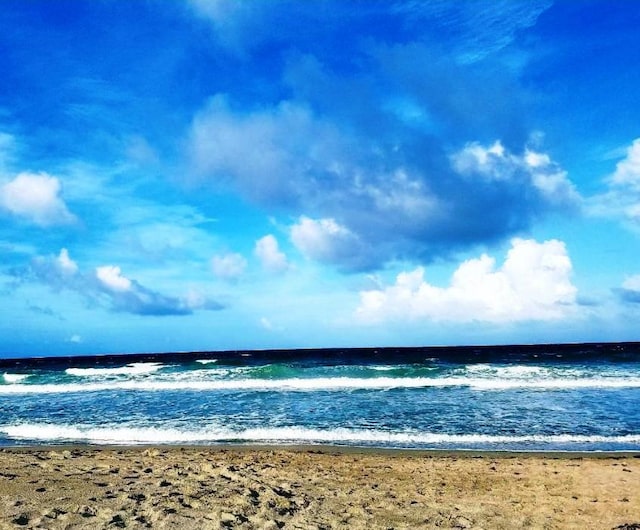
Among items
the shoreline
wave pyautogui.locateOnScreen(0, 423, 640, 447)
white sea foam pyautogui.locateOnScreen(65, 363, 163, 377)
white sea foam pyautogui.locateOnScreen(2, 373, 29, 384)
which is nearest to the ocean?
wave pyautogui.locateOnScreen(0, 423, 640, 447)

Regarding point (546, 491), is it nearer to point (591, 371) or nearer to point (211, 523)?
point (211, 523)

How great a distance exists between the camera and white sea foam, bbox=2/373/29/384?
34.7 m

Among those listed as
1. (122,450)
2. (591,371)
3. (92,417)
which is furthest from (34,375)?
(591,371)

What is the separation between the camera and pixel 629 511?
741 centimetres

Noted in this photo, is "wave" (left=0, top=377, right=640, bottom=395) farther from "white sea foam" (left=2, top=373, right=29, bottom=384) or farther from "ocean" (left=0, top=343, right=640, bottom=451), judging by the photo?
"white sea foam" (left=2, top=373, right=29, bottom=384)

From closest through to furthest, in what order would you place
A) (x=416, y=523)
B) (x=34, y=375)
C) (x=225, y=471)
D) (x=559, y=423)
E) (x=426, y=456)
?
1. (x=416, y=523)
2. (x=225, y=471)
3. (x=426, y=456)
4. (x=559, y=423)
5. (x=34, y=375)

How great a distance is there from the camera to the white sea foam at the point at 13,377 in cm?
3469

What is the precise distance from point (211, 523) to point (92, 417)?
13550 millimetres

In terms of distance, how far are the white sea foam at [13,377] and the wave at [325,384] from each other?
3482 mm

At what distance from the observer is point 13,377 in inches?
1428

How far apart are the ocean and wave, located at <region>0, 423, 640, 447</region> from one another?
3 centimetres

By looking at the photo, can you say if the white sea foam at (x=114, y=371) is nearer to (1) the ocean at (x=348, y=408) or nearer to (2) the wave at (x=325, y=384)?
(1) the ocean at (x=348, y=408)

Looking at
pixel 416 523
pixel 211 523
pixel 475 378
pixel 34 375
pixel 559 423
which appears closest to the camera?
pixel 211 523

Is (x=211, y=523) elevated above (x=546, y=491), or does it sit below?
above
